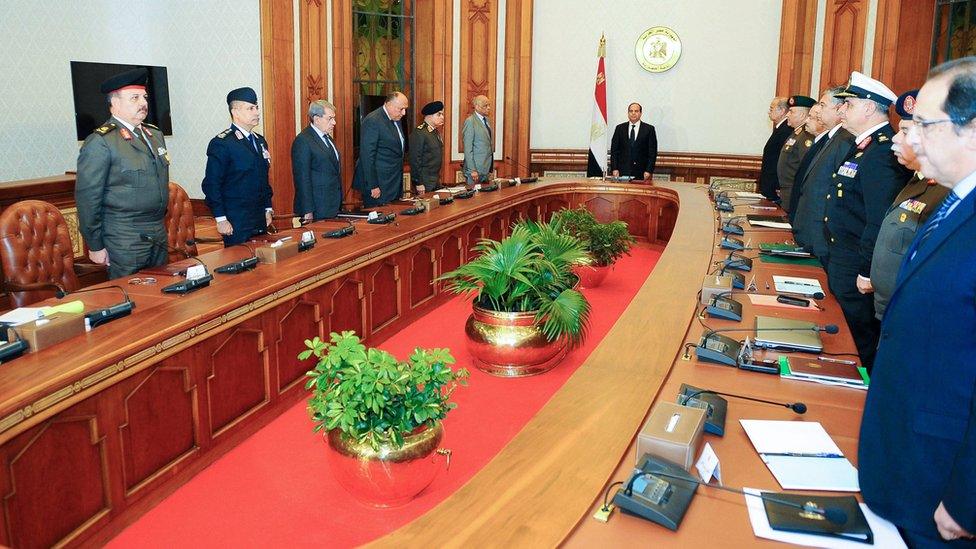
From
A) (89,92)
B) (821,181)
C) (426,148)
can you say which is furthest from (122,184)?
(89,92)

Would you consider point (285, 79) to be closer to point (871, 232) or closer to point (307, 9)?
point (307, 9)

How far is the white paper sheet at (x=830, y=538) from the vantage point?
1.29 metres

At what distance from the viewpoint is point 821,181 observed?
12.9ft

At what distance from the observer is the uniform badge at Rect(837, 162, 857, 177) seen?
10.8 feet

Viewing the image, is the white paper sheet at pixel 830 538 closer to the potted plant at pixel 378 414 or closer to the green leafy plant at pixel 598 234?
the potted plant at pixel 378 414

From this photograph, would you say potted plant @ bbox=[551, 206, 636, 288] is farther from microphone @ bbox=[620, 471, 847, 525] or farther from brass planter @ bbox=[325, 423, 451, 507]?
microphone @ bbox=[620, 471, 847, 525]

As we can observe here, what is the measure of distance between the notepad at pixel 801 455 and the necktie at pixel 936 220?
1.53 ft

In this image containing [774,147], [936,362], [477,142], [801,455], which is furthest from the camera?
[477,142]

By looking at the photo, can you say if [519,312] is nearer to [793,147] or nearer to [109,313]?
[109,313]

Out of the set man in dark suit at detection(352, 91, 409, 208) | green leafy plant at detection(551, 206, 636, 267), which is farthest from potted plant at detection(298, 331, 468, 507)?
man in dark suit at detection(352, 91, 409, 208)

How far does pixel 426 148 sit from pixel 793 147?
3.23 meters

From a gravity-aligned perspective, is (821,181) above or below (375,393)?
above

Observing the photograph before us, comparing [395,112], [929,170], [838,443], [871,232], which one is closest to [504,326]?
[871,232]

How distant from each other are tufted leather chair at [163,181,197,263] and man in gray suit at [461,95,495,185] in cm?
367
